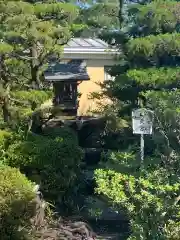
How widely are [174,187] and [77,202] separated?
4136mm

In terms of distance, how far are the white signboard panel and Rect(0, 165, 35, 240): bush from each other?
1895 millimetres

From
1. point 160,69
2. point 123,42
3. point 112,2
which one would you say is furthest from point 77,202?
point 112,2

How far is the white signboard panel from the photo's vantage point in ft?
24.8

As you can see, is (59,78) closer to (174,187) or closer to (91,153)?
(91,153)

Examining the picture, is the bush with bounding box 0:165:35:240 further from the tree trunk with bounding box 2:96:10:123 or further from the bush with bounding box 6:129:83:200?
the tree trunk with bounding box 2:96:10:123

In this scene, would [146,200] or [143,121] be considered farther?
[143,121]

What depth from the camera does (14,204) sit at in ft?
24.4

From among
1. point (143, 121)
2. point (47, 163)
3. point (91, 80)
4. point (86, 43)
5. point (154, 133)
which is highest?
point (143, 121)

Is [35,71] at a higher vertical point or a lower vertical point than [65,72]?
higher

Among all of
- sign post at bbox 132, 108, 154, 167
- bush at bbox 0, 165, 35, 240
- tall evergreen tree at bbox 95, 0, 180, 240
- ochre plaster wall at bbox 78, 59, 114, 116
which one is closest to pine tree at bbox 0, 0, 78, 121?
tall evergreen tree at bbox 95, 0, 180, 240

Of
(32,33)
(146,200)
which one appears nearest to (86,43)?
(32,33)

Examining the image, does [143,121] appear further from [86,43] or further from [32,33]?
[86,43]

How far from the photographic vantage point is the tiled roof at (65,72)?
48.1 ft

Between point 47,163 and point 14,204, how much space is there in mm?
1902
